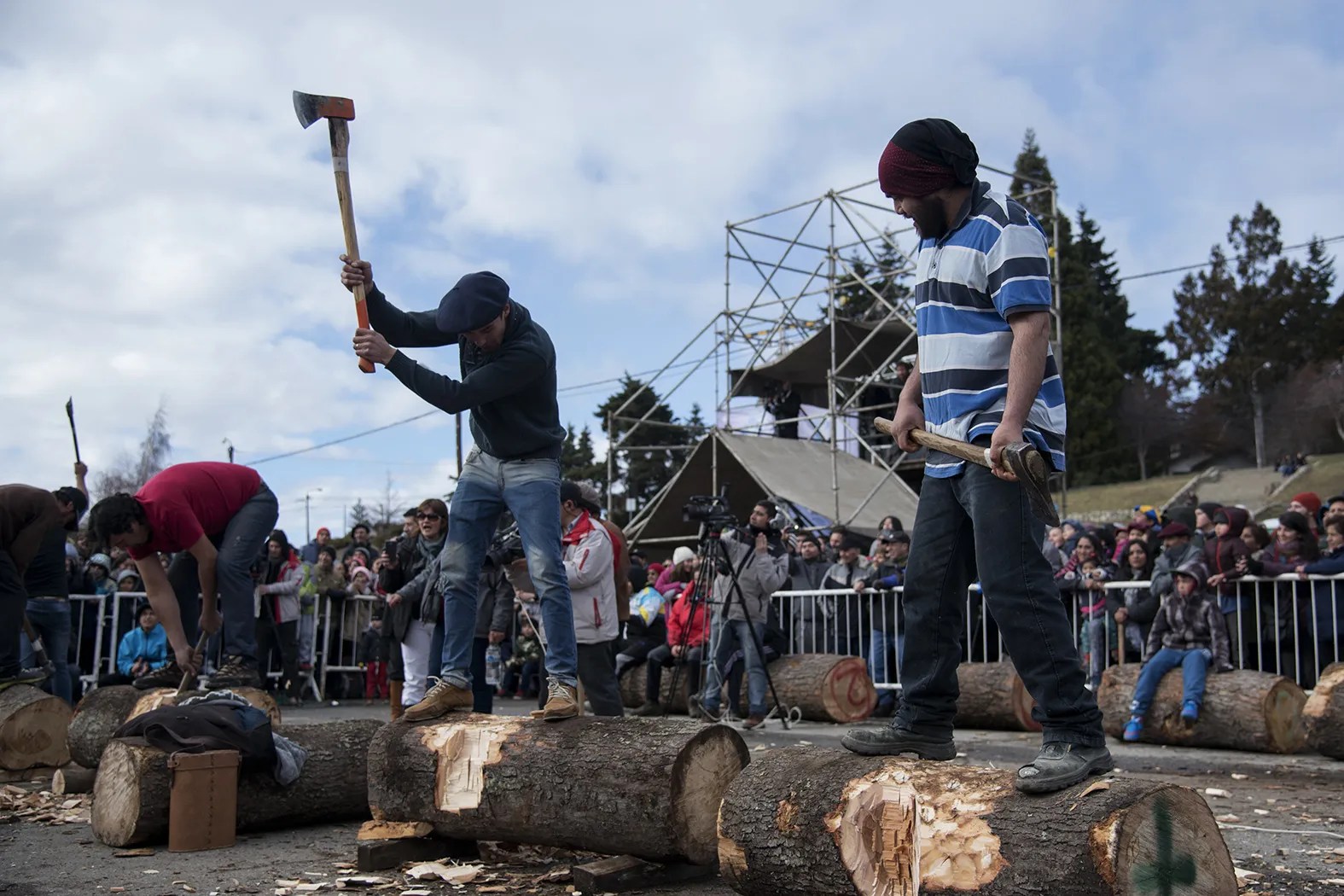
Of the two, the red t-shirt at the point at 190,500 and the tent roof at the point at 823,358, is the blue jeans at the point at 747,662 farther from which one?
the tent roof at the point at 823,358

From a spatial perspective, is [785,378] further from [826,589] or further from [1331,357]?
[1331,357]

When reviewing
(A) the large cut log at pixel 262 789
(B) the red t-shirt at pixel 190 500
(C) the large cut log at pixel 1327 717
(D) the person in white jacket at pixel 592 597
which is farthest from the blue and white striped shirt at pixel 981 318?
(C) the large cut log at pixel 1327 717

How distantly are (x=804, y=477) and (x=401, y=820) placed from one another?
14.9 meters

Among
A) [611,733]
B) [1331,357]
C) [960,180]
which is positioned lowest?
[611,733]

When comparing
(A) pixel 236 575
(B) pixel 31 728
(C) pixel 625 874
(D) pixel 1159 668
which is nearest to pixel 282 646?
(B) pixel 31 728

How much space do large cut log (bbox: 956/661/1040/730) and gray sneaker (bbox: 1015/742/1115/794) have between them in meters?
6.98

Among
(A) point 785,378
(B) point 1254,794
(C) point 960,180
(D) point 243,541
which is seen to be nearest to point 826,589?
(B) point 1254,794

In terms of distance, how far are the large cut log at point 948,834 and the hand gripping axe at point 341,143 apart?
2.54 m

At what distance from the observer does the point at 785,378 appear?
950 inches

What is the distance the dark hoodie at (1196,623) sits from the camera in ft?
29.4

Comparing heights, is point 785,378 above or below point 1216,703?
above

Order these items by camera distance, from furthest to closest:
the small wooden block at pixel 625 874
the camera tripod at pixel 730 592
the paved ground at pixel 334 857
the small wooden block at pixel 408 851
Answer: the camera tripod at pixel 730 592 → the small wooden block at pixel 408 851 → the paved ground at pixel 334 857 → the small wooden block at pixel 625 874

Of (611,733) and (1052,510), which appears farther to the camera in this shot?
(611,733)

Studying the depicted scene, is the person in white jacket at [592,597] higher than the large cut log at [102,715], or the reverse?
the person in white jacket at [592,597]
